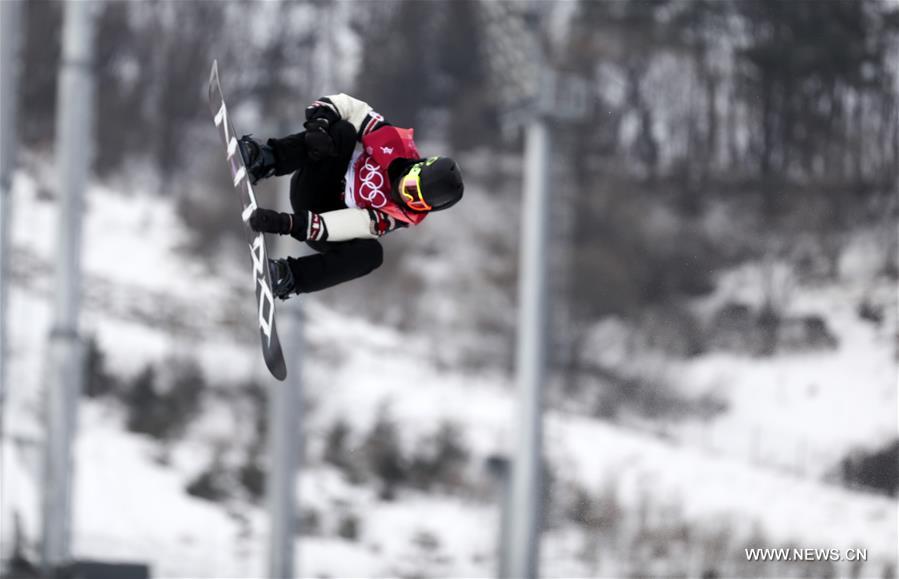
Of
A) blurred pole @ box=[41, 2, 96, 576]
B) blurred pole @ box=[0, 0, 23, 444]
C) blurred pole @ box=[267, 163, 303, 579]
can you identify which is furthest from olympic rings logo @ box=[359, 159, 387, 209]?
blurred pole @ box=[41, 2, 96, 576]

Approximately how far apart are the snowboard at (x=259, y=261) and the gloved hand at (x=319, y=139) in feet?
0.73

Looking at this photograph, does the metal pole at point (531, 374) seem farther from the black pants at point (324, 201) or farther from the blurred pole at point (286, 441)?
the black pants at point (324, 201)

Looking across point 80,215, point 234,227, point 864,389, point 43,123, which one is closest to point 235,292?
point 234,227

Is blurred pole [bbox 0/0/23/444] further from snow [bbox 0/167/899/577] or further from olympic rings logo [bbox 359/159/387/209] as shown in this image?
snow [bbox 0/167/899/577]

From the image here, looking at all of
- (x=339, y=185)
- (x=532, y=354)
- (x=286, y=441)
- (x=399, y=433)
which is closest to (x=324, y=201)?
(x=339, y=185)

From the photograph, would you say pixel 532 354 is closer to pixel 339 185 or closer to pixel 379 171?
pixel 339 185

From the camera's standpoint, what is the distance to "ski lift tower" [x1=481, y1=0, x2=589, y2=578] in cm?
Result: 1165

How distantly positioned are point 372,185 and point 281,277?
1.33 ft

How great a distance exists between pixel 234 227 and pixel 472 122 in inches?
303

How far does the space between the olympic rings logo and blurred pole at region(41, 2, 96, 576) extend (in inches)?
243

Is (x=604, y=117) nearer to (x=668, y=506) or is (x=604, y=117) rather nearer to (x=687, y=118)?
(x=687, y=118)

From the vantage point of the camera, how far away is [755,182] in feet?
111

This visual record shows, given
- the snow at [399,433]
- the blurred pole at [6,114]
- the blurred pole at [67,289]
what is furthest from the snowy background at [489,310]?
the blurred pole at [6,114]

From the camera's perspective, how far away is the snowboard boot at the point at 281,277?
366cm
